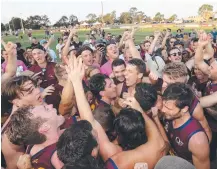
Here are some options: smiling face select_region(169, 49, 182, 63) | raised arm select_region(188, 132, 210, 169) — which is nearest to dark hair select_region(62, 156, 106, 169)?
raised arm select_region(188, 132, 210, 169)

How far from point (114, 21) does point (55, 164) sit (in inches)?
3882

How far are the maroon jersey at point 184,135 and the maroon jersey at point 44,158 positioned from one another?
1256 mm

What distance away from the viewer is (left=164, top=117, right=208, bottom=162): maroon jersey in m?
2.66

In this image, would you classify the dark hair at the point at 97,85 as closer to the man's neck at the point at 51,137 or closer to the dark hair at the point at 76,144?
the man's neck at the point at 51,137

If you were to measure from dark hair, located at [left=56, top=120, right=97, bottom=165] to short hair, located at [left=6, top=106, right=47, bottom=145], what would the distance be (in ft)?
1.31

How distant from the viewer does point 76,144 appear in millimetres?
2049

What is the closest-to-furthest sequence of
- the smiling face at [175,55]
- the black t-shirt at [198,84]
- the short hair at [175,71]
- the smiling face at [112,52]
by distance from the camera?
the short hair at [175,71] < the black t-shirt at [198,84] < the smiling face at [175,55] < the smiling face at [112,52]

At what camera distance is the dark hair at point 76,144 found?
79.0 inches

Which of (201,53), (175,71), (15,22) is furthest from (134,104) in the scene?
(15,22)

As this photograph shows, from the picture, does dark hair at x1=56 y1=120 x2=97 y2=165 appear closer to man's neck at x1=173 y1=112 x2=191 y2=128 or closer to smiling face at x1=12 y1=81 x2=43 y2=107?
man's neck at x1=173 y1=112 x2=191 y2=128

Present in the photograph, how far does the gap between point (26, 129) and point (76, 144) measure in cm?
62

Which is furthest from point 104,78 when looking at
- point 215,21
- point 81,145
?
point 215,21

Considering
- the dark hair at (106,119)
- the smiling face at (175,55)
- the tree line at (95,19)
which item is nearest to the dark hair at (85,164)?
the dark hair at (106,119)

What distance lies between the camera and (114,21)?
98000 millimetres
